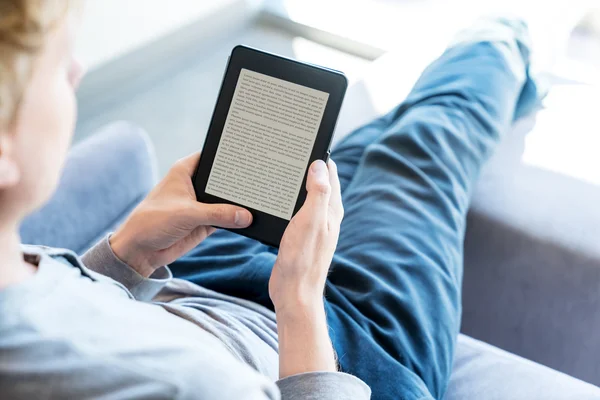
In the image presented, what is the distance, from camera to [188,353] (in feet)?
1.47

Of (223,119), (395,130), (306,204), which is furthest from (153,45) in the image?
(306,204)

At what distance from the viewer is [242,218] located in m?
0.72

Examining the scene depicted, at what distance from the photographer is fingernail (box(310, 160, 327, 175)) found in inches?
27.1

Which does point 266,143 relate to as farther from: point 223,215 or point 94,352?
point 94,352

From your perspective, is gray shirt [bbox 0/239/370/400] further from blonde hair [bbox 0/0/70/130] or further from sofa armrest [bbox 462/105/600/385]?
sofa armrest [bbox 462/105/600/385]

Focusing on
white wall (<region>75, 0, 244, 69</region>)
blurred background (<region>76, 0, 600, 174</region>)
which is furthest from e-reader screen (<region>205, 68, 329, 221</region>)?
white wall (<region>75, 0, 244, 69</region>)

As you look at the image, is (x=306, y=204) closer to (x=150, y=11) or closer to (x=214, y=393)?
(x=214, y=393)

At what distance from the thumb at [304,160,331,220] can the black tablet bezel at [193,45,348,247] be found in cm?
2

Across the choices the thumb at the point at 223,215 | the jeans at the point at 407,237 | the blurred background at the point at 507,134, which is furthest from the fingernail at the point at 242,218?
the blurred background at the point at 507,134

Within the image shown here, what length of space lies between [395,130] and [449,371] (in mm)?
394

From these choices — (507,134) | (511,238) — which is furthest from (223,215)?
(507,134)

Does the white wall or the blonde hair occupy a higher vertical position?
the blonde hair

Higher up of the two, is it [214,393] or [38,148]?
[38,148]

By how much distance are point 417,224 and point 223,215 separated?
303 millimetres
